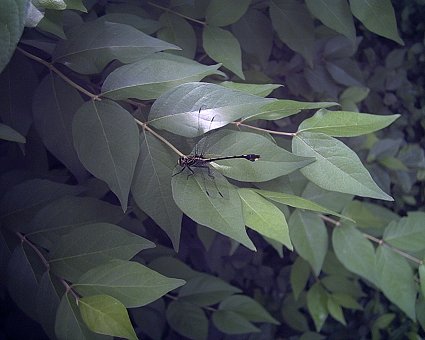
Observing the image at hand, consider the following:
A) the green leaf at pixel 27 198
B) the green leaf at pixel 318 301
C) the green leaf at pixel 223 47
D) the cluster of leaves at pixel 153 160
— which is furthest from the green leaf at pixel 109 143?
the green leaf at pixel 318 301

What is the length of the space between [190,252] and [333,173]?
451mm

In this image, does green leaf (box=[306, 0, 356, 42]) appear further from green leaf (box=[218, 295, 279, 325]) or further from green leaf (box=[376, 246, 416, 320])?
green leaf (box=[218, 295, 279, 325])

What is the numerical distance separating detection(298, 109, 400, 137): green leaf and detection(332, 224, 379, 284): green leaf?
30 cm

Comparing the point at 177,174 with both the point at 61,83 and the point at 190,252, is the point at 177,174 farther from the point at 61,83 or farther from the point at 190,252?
the point at 190,252

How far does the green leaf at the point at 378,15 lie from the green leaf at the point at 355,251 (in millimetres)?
325

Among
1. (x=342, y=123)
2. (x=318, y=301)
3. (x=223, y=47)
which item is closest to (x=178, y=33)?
(x=223, y=47)

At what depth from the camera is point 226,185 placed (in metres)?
0.54

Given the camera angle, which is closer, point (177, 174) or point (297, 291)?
point (177, 174)

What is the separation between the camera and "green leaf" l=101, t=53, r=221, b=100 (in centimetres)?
56

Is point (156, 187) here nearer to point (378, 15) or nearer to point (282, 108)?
point (282, 108)

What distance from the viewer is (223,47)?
74 centimetres

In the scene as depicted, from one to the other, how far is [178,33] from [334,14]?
0.21 m

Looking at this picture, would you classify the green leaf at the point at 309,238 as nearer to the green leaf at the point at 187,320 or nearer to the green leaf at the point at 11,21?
Result: the green leaf at the point at 187,320

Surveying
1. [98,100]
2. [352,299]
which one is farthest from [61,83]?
[352,299]
